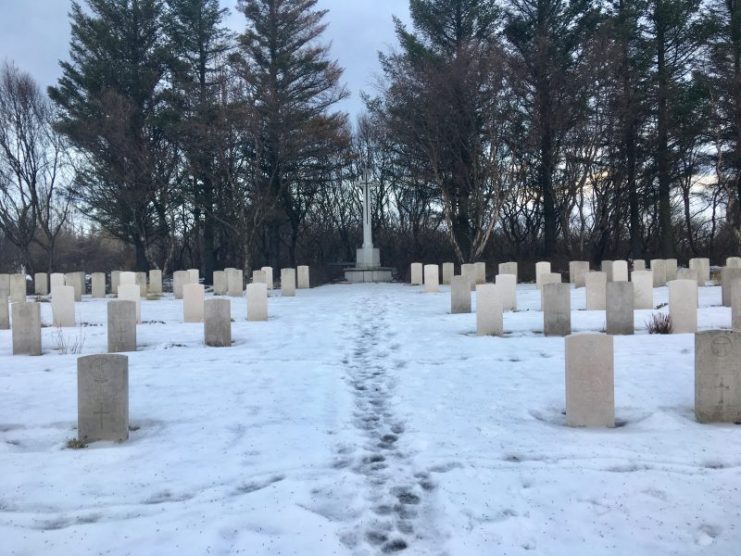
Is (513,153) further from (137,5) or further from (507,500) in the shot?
(507,500)

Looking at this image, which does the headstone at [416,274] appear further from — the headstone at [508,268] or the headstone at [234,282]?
the headstone at [234,282]

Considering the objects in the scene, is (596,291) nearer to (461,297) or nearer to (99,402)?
(461,297)

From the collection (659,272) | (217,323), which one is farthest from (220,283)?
(659,272)

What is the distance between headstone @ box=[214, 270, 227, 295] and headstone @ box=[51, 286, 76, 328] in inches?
335

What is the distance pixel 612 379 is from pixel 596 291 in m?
8.15

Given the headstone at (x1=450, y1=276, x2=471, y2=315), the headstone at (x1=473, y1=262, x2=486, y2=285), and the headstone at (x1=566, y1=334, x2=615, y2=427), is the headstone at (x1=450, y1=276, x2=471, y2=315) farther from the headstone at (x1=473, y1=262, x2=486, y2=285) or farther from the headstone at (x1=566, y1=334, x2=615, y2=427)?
the headstone at (x1=566, y1=334, x2=615, y2=427)

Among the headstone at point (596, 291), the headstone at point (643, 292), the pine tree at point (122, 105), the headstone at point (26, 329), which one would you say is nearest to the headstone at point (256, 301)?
the headstone at point (26, 329)

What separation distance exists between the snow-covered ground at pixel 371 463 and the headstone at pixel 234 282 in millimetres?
12032

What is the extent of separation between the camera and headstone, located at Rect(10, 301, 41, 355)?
10.0 m

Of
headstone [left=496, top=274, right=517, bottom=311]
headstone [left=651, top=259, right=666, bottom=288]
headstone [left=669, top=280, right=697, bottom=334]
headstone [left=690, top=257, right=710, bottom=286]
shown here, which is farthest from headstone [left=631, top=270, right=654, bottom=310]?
headstone [left=690, top=257, right=710, bottom=286]

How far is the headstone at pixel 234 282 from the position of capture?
21.1 metres

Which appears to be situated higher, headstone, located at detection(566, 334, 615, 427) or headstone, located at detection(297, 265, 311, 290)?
headstone, located at detection(297, 265, 311, 290)

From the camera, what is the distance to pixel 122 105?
27703 mm

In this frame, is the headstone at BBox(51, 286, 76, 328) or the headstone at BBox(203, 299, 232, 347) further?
the headstone at BBox(51, 286, 76, 328)
